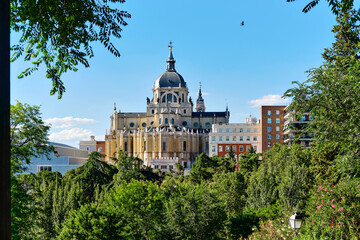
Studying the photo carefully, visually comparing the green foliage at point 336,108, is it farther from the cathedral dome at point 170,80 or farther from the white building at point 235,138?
the cathedral dome at point 170,80

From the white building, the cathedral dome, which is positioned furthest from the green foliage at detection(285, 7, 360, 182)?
the cathedral dome

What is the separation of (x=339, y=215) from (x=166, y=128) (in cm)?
9994

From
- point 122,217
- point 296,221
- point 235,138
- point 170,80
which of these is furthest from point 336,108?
point 170,80

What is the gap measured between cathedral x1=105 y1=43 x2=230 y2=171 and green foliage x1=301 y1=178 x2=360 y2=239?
86.9m

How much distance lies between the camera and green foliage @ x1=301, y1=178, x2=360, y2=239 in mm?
11352

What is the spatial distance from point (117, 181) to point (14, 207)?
18451mm

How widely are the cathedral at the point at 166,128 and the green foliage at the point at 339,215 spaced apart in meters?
86.9

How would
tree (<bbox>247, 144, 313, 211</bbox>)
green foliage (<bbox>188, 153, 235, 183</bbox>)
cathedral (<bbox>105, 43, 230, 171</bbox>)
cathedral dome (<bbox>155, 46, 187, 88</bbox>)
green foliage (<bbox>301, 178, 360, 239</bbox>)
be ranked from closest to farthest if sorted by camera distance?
green foliage (<bbox>301, 178, 360, 239</bbox>) → tree (<bbox>247, 144, 313, 211</bbox>) → green foliage (<bbox>188, 153, 235, 183</bbox>) → cathedral (<bbox>105, 43, 230, 171</bbox>) → cathedral dome (<bbox>155, 46, 187, 88</bbox>)

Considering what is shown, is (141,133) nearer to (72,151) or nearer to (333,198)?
(72,151)

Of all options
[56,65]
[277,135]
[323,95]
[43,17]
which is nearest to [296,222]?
[323,95]

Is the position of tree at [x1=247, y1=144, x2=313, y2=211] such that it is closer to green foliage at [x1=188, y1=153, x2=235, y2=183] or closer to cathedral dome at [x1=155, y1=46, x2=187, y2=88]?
green foliage at [x1=188, y1=153, x2=235, y2=183]

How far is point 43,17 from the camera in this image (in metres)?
6.47

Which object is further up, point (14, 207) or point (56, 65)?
point (56, 65)

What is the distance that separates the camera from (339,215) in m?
11.8
